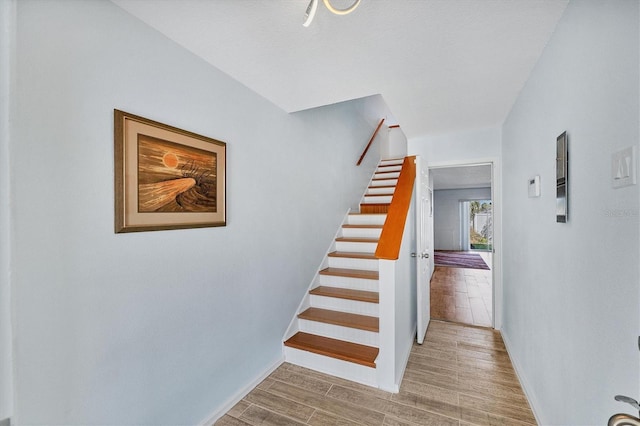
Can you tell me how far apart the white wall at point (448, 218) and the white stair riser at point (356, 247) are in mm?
7549

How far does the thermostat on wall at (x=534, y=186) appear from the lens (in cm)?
170

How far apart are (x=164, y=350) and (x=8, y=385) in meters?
0.59

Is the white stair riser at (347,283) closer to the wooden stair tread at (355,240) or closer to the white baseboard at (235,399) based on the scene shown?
the wooden stair tread at (355,240)

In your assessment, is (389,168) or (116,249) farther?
(389,168)

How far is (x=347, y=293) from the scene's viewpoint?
271 cm

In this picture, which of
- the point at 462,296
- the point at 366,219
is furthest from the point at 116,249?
the point at 462,296

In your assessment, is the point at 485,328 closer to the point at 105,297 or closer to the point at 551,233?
the point at 551,233

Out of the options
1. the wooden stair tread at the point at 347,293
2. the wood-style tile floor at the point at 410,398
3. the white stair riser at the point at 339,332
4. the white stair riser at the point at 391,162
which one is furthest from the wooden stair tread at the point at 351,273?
the white stair riser at the point at 391,162

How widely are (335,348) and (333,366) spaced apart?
0.44ft

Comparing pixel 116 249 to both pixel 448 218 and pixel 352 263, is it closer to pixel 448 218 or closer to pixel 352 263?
pixel 352 263

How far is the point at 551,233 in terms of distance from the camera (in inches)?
58.5

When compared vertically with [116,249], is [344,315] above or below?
below

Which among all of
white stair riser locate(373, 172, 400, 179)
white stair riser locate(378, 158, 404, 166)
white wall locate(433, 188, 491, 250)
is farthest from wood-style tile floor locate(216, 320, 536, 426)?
white wall locate(433, 188, 491, 250)

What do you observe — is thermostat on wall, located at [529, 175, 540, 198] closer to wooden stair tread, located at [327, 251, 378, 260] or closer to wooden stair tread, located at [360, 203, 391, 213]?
wooden stair tread, located at [327, 251, 378, 260]
